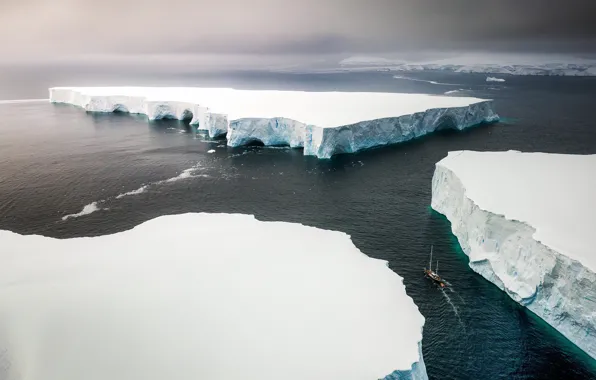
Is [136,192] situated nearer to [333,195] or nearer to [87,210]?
[87,210]

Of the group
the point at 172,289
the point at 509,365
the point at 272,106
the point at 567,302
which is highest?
the point at 272,106

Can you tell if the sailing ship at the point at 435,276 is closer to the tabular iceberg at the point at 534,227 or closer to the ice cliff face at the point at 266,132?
the tabular iceberg at the point at 534,227

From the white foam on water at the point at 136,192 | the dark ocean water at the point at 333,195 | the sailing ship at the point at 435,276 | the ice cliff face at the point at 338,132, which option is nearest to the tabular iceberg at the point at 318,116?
the ice cliff face at the point at 338,132

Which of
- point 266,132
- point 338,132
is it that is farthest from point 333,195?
point 266,132

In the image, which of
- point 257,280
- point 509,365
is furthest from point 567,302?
point 257,280

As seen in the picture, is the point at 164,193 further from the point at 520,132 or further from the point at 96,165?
the point at 520,132

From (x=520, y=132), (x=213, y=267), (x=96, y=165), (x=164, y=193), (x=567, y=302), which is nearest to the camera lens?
(x=213, y=267)
